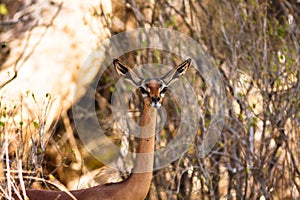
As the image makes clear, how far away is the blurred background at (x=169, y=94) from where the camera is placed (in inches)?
254

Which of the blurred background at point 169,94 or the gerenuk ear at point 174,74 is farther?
the blurred background at point 169,94

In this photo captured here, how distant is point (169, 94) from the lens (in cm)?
745

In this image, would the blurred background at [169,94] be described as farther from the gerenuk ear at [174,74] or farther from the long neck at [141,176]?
the gerenuk ear at [174,74]

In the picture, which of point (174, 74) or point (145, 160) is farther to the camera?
point (174, 74)

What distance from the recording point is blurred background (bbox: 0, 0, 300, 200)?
21.2 feet

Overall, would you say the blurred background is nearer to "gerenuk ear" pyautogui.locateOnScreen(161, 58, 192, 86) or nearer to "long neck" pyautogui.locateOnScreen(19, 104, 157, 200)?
"long neck" pyautogui.locateOnScreen(19, 104, 157, 200)

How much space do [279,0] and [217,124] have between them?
1727 millimetres

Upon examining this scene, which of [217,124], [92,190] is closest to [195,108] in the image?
[217,124]

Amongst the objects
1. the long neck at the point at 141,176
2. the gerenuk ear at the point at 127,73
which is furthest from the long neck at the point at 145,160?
the gerenuk ear at the point at 127,73

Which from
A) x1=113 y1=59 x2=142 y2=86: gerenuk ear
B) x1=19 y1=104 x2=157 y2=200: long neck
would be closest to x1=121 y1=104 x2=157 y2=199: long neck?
x1=19 y1=104 x2=157 y2=200: long neck

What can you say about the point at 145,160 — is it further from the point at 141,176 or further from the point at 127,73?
the point at 127,73

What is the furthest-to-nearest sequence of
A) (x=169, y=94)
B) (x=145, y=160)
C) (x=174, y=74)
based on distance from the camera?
(x=169, y=94) → (x=174, y=74) → (x=145, y=160)

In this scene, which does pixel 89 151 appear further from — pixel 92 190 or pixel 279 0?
pixel 92 190

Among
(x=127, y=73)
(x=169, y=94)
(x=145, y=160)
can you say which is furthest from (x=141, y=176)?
(x=169, y=94)
